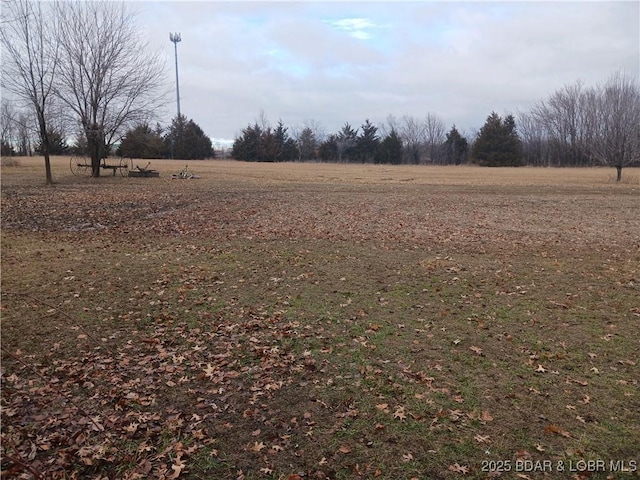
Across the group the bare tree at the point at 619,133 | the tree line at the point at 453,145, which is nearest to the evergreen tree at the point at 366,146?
the tree line at the point at 453,145

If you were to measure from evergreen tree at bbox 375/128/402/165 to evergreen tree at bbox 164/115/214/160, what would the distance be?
28.8m

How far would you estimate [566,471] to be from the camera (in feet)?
10.8

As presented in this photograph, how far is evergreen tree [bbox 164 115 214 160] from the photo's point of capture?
68500mm

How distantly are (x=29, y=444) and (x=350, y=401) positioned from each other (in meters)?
2.59

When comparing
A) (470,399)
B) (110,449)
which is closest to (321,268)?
(470,399)

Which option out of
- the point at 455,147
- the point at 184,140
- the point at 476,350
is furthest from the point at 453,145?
the point at 476,350

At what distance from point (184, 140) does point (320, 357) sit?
224ft

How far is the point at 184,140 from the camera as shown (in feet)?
225

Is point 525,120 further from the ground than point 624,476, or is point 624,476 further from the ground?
point 525,120

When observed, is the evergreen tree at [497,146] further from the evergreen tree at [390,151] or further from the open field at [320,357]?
the open field at [320,357]

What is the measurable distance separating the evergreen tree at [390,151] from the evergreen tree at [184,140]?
28752 mm

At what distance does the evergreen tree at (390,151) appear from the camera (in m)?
78.8

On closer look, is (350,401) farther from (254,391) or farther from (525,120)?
(525,120)

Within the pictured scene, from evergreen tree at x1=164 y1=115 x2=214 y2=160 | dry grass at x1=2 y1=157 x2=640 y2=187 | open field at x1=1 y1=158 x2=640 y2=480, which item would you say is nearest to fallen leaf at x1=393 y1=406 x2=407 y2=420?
open field at x1=1 y1=158 x2=640 y2=480
